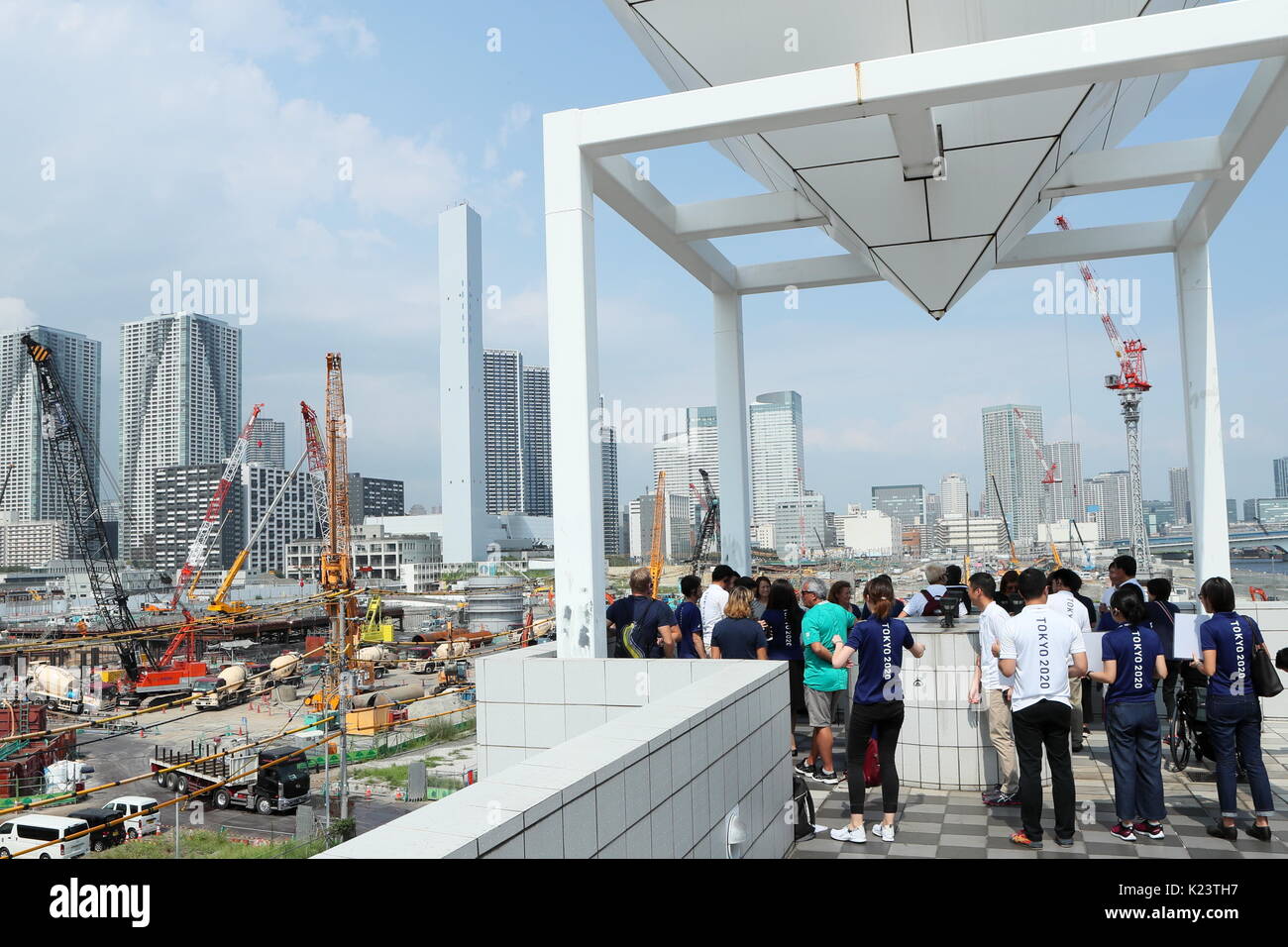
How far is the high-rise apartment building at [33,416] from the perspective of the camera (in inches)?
5261

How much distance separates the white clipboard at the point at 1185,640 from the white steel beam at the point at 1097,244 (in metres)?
4.57

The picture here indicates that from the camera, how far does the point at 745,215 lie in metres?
8.85

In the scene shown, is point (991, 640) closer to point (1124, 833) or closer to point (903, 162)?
point (1124, 833)

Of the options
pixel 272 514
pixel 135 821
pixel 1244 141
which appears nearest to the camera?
pixel 1244 141

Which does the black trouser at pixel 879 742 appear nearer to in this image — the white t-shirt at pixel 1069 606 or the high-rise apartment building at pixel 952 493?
the white t-shirt at pixel 1069 606

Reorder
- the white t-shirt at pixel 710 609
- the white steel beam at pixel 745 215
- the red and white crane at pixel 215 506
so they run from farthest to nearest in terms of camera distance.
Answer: the red and white crane at pixel 215 506 < the white steel beam at pixel 745 215 < the white t-shirt at pixel 710 609

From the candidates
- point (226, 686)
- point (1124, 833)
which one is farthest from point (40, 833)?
point (1124, 833)

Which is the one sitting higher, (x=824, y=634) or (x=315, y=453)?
(x=315, y=453)

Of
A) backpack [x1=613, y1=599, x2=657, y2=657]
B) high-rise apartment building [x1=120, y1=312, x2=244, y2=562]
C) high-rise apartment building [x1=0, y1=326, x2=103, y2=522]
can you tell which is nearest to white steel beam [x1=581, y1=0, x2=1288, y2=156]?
backpack [x1=613, y1=599, x2=657, y2=657]

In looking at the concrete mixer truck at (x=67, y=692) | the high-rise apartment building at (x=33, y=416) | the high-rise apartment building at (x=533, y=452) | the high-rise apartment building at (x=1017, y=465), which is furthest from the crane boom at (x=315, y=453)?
the high-rise apartment building at (x=533, y=452)

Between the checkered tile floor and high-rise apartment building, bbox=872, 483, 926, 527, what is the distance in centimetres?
7658

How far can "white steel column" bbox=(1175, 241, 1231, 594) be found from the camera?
8.91 m

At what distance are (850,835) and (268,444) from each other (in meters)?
150

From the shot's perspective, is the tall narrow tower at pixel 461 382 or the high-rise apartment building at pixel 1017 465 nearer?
the high-rise apartment building at pixel 1017 465
